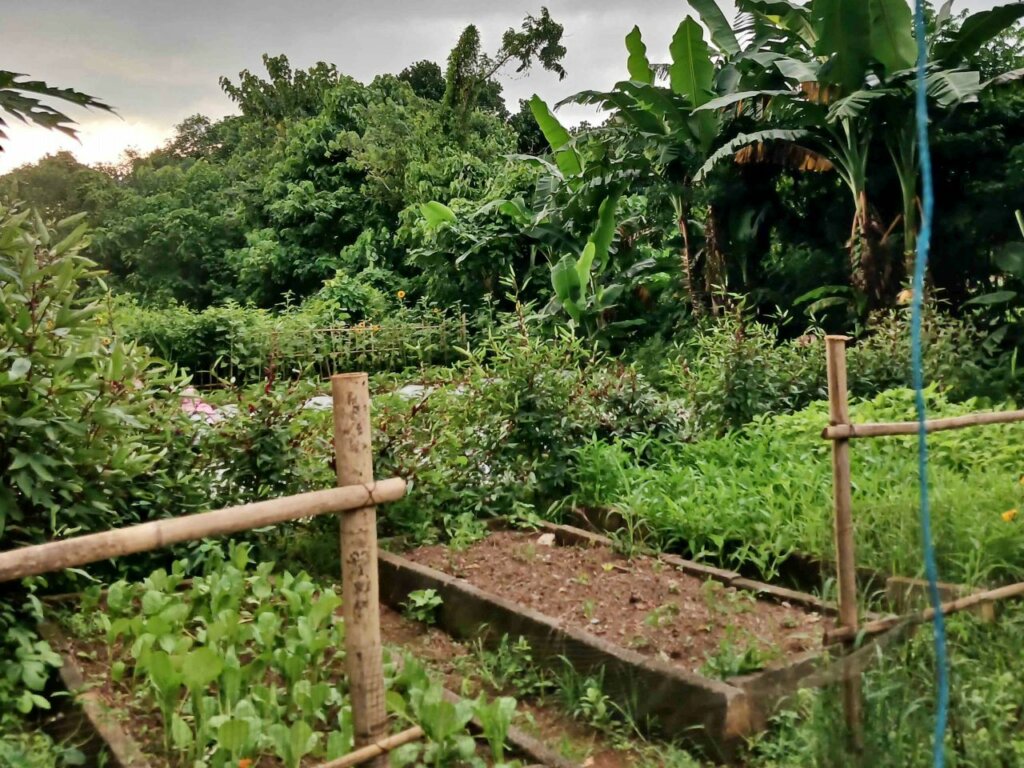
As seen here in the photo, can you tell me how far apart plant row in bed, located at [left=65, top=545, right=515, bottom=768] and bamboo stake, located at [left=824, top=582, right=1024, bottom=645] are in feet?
2.47

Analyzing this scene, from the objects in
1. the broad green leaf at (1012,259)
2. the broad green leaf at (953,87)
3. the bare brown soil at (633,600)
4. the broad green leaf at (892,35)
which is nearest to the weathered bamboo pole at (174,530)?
the bare brown soil at (633,600)

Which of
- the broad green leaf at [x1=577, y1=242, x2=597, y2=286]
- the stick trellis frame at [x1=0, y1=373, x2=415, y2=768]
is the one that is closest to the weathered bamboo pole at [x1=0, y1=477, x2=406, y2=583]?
the stick trellis frame at [x1=0, y1=373, x2=415, y2=768]

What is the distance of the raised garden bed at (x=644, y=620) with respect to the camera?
7.16 feet

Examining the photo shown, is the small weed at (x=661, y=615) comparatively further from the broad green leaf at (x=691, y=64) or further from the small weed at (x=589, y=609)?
the broad green leaf at (x=691, y=64)

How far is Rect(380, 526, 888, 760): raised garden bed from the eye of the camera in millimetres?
2184

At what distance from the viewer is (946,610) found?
1926mm

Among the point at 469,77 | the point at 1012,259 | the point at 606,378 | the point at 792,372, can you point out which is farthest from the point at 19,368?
the point at 469,77

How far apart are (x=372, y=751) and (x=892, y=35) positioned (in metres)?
5.66

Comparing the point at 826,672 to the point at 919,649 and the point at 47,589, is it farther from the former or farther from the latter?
the point at 47,589

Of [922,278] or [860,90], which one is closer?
[922,278]

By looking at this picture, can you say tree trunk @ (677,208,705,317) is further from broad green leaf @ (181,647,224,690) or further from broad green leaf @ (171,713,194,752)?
broad green leaf @ (171,713,194,752)

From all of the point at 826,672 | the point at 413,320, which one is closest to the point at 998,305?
the point at 826,672

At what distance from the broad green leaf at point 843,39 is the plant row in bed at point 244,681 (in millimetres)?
4905

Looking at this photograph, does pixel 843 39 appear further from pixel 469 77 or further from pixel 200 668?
pixel 469 77
